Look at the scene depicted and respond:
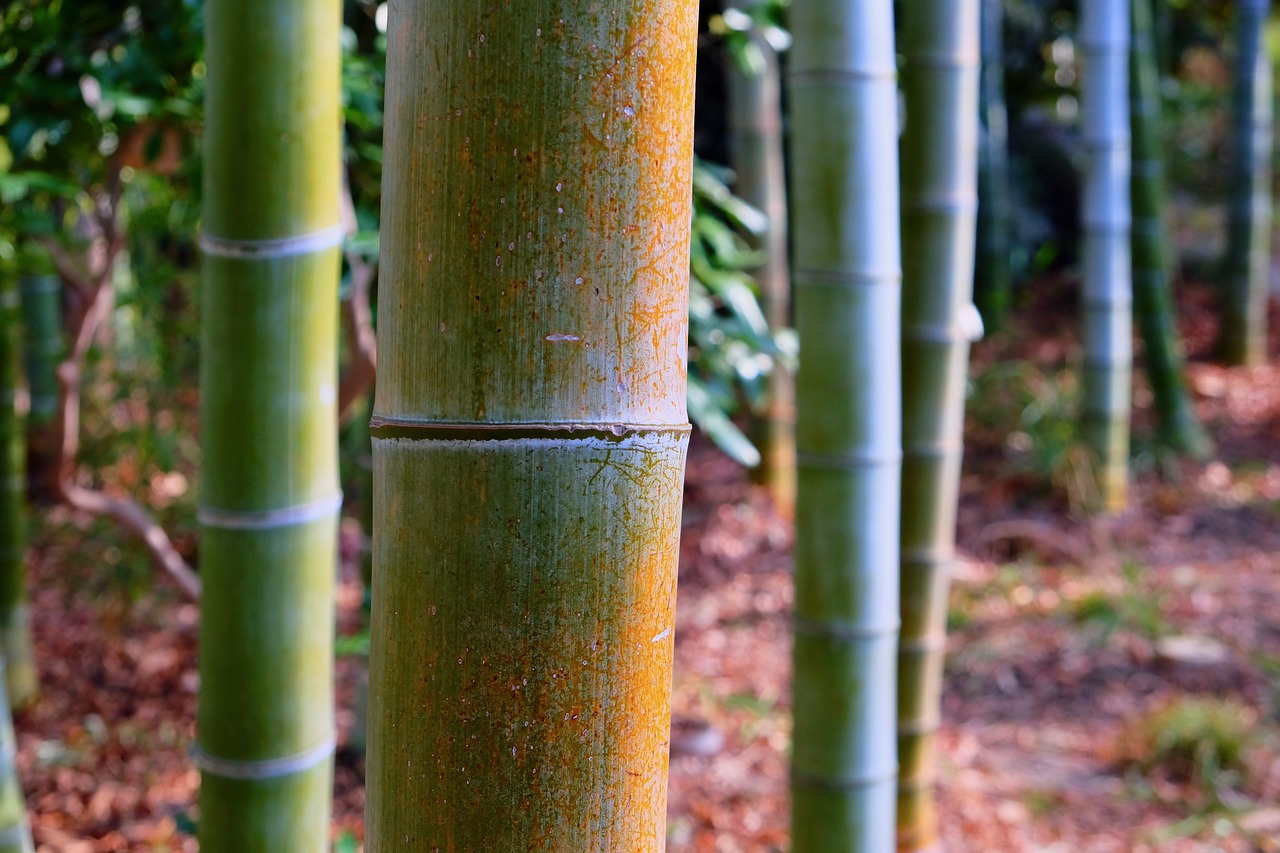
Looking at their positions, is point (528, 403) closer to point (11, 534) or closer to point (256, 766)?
point (256, 766)

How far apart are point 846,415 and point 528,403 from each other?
1.01m

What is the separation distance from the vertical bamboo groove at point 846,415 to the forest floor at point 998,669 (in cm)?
82

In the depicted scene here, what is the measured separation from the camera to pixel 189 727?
10.3 feet

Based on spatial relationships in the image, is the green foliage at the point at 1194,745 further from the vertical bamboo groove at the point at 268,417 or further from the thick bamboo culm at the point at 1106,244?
the vertical bamboo groove at the point at 268,417

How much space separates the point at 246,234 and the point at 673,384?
718 mm

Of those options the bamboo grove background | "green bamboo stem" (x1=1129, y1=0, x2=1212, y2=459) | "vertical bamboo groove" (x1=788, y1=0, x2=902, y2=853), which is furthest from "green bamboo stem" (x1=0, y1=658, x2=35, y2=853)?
"green bamboo stem" (x1=1129, y1=0, x2=1212, y2=459)

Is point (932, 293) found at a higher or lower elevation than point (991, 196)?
lower

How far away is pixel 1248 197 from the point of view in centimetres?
617

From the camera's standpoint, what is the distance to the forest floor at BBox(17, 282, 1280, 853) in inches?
107

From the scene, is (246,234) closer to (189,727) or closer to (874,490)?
(874,490)

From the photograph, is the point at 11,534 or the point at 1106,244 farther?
the point at 1106,244

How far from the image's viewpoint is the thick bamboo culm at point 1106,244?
448 centimetres

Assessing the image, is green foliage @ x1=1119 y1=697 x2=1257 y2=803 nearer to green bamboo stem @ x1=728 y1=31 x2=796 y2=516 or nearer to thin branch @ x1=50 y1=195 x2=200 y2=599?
green bamboo stem @ x1=728 y1=31 x2=796 y2=516

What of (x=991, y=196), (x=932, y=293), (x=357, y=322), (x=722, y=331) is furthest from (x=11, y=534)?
(x=991, y=196)
